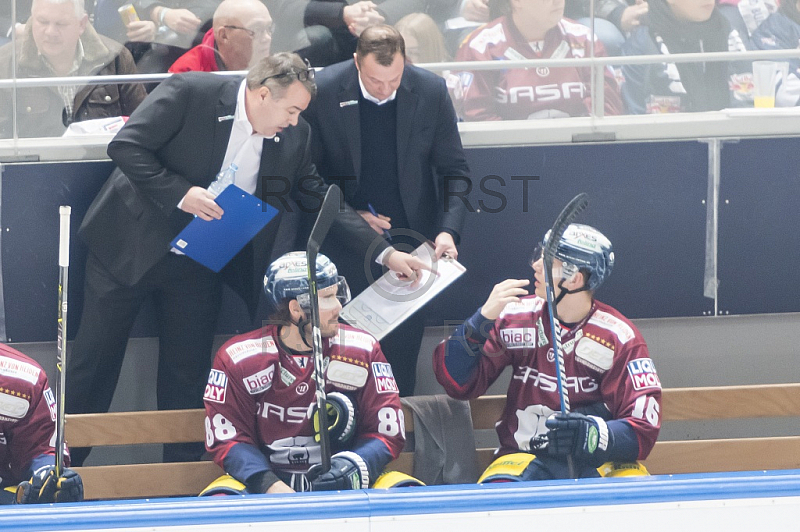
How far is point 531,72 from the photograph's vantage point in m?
4.07

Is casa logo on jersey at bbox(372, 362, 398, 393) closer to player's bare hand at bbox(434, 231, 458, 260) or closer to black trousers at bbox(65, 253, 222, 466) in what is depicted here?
player's bare hand at bbox(434, 231, 458, 260)

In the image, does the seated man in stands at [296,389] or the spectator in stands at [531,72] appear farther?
the spectator in stands at [531,72]

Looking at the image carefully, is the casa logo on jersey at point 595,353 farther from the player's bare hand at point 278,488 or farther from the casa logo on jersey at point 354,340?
the player's bare hand at point 278,488

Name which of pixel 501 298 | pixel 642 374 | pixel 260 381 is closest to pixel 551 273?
pixel 501 298

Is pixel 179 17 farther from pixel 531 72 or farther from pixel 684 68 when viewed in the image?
pixel 684 68

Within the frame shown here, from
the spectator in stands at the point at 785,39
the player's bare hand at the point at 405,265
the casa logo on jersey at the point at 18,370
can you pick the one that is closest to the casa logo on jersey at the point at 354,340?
the player's bare hand at the point at 405,265

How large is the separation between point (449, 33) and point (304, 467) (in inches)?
66.8

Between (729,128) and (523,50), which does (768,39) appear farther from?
(523,50)

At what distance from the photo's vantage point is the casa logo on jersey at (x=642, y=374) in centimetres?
333

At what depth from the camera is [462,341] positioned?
3.44m

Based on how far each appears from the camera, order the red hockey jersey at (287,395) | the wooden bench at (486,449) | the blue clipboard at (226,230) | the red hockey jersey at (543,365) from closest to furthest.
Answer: the red hockey jersey at (287,395) → the red hockey jersey at (543,365) → the blue clipboard at (226,230) → the wooden bench at (486,449)

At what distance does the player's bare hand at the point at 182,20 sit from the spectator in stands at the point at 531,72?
95 cm

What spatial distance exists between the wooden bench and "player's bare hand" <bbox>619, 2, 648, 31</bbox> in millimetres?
1349

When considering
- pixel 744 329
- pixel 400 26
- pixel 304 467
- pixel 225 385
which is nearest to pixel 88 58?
pixel 400 26
